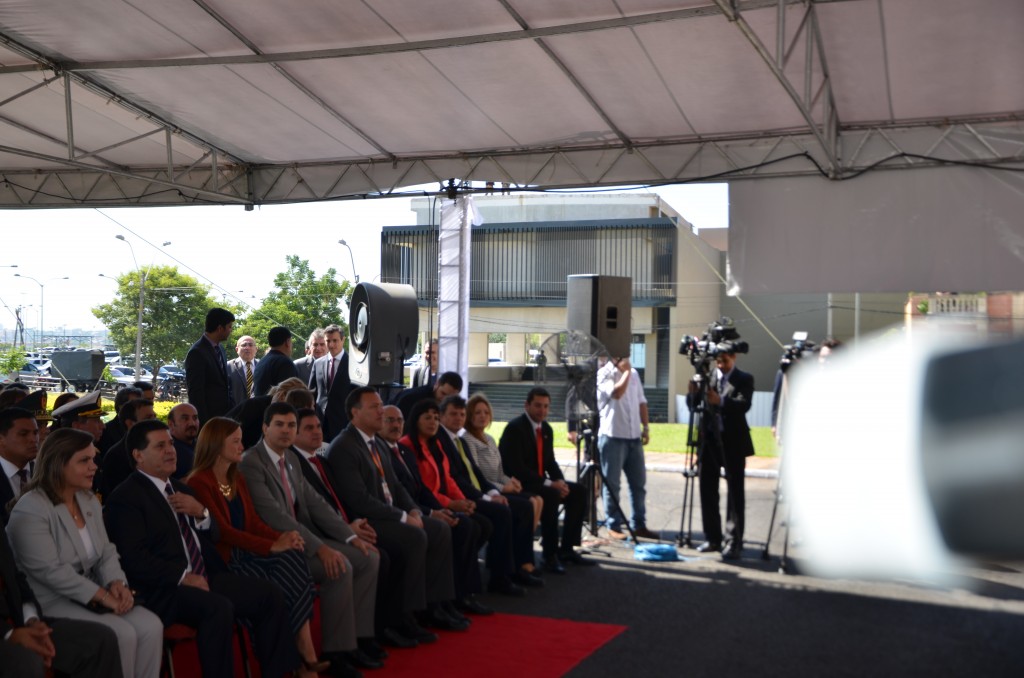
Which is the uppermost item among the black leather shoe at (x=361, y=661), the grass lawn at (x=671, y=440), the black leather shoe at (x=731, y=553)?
the grass lawn at (x=671, y=440)

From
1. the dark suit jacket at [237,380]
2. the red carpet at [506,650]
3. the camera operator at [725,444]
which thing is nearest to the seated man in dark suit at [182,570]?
the red carpet at [506,650]

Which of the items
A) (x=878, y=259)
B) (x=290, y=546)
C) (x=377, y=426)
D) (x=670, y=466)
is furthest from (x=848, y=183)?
(x=670, y=466)

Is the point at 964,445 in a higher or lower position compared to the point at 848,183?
lower

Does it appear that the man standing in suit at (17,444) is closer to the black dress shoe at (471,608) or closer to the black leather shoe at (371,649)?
the black leather shoe at (371,649)

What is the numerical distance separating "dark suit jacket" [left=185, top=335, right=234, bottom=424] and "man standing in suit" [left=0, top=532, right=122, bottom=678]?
11.1 ft

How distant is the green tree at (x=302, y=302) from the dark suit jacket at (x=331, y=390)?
19.7 metres

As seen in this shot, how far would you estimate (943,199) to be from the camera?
7.51 meters

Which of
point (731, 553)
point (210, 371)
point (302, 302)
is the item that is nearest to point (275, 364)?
point (210, 371)

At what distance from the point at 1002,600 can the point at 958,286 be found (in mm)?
2304

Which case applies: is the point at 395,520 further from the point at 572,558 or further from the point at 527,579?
the point at 572,558

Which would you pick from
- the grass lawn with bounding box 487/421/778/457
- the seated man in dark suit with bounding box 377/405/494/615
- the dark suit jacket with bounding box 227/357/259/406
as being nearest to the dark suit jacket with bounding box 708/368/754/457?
the seated man in dark suit with bounding box 377/405/494/615

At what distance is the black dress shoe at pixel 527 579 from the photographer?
22.0 feet

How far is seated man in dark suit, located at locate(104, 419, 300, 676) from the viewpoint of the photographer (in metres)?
4.04

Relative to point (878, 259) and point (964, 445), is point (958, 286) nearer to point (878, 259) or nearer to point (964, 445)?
point (878, 259)
